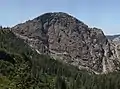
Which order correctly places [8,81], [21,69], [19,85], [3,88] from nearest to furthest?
1. [19,85]
2. [21,69]
3. [3,88]
4. [8,81]

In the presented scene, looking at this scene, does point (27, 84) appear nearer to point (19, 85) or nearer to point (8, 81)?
point (19, 85)

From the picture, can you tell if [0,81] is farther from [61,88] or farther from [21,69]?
[21,69]

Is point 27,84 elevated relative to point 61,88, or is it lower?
elevated

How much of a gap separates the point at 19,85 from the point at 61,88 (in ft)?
429

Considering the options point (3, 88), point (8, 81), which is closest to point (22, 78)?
point (3, 88)

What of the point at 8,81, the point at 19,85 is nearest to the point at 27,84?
the point at 19,85

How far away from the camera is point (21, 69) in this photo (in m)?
74.8

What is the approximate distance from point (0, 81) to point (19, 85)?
130 m

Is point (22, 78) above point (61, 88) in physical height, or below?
above

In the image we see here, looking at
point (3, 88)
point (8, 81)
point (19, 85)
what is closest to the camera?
point (19, 85)

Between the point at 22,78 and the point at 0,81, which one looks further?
the point at 0,81

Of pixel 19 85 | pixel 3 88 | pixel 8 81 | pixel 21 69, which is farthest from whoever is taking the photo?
pixel 8 81

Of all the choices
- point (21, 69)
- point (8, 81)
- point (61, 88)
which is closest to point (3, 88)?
point (8, 81)

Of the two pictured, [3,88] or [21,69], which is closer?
[21,69]
